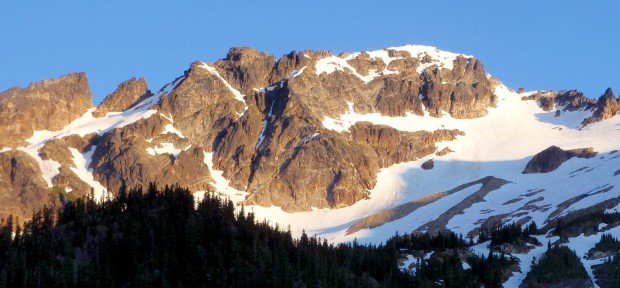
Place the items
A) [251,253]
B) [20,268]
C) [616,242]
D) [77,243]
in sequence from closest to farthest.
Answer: [20,268] → [77,243] → [251,253] → [616,242]

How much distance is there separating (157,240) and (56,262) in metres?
17.2

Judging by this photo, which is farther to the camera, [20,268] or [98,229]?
[98,229]

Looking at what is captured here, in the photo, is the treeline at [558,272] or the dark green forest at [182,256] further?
the treeline at [558,272]

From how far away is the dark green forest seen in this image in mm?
133875

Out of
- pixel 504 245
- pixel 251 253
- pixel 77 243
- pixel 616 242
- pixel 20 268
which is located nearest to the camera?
pixel 20 268

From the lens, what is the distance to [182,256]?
14500cm

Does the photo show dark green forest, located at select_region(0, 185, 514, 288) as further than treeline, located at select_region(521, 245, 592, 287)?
No

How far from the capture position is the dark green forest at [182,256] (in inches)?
5271

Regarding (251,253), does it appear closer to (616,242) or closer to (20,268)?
(20,268)

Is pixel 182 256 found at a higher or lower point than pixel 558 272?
higher

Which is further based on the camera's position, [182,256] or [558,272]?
[558,272]

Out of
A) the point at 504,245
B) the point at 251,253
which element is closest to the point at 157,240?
the point at 251,253

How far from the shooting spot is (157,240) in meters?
146

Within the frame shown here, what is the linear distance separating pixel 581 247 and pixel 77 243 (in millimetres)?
83942
